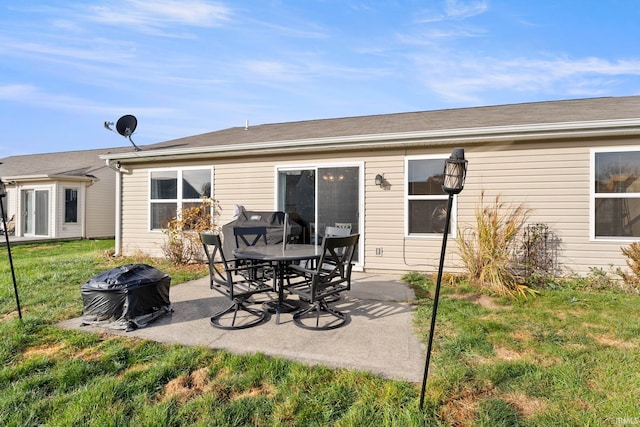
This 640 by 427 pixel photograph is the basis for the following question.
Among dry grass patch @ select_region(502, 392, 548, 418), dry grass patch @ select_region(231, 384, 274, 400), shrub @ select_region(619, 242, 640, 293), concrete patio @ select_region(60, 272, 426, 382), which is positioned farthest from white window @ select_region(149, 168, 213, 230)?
shrub @ select_region(619, 242, 640, 293)

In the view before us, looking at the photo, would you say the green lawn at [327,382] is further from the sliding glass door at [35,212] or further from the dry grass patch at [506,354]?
the sliding glass door at [35,212]

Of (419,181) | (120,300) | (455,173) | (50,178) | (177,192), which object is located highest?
(50,178)

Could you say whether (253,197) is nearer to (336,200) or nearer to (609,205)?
(336,200)

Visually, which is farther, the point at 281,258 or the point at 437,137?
the point at 437,137

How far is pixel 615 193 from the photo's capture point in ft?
15.9

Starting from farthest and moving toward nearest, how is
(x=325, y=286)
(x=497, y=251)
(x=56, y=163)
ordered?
1. (x=56, y=163)
2. (x=497, y=251)
3. (x=325, y=286)

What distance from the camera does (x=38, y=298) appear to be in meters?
4.18

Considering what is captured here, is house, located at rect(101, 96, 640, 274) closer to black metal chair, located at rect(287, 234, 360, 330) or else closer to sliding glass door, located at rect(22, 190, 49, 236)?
black metal chair, located at rect(287, 234, 360, 330)

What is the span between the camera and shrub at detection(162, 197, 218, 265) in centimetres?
675

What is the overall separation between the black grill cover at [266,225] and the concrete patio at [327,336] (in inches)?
70.1

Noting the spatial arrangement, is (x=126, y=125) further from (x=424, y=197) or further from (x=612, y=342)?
(x=612, y=342)

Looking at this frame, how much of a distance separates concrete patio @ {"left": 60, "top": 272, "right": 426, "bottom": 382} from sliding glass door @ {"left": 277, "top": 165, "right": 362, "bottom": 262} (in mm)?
2145

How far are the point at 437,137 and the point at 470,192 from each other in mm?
1153

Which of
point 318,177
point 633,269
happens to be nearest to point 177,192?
point 318,177
